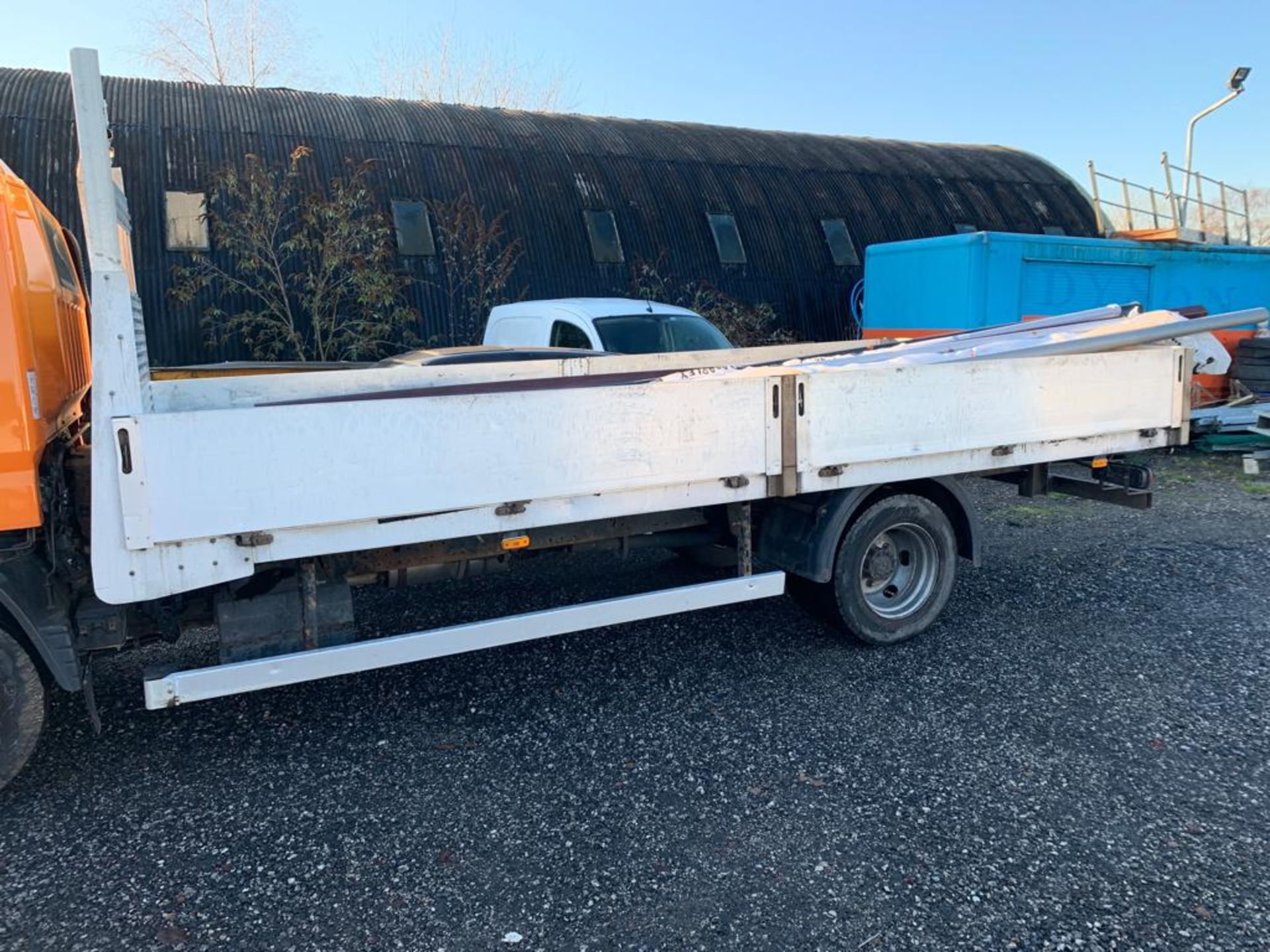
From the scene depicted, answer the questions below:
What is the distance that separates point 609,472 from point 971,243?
939 cm

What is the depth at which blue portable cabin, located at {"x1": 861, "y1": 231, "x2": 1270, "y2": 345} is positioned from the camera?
475 inches

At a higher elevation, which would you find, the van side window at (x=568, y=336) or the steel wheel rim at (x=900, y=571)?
the van side window at (x=568, y=336)

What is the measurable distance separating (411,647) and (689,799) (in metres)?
1.38

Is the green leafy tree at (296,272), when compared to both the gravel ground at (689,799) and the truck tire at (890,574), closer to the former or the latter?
the gravel ground at (689,799)

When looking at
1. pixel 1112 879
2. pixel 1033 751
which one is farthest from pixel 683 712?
pixel 1112 879

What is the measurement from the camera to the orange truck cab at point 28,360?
3426 millimetres

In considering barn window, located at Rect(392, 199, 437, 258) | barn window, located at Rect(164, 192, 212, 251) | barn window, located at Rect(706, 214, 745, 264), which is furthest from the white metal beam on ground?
barn window, located at Rect(706, 214, 745, 264)

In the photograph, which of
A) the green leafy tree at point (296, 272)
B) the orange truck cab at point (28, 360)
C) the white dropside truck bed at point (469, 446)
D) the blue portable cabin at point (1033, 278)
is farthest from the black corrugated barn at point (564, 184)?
the white dropside truck bed at point (469, 446)

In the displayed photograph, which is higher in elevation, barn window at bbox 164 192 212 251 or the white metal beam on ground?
barn window at bbox 164 192 212 251

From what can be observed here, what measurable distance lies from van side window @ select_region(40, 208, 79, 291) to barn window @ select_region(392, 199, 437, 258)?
942 cm

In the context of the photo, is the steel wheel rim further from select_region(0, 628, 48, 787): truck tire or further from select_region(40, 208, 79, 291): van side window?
select_region(40, 208, 79, 291): van side window

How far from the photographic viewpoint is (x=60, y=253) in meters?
4.92

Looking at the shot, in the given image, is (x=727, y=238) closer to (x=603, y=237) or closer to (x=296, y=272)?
(x=603, y=237)

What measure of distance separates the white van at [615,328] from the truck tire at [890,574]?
344 centimetres
